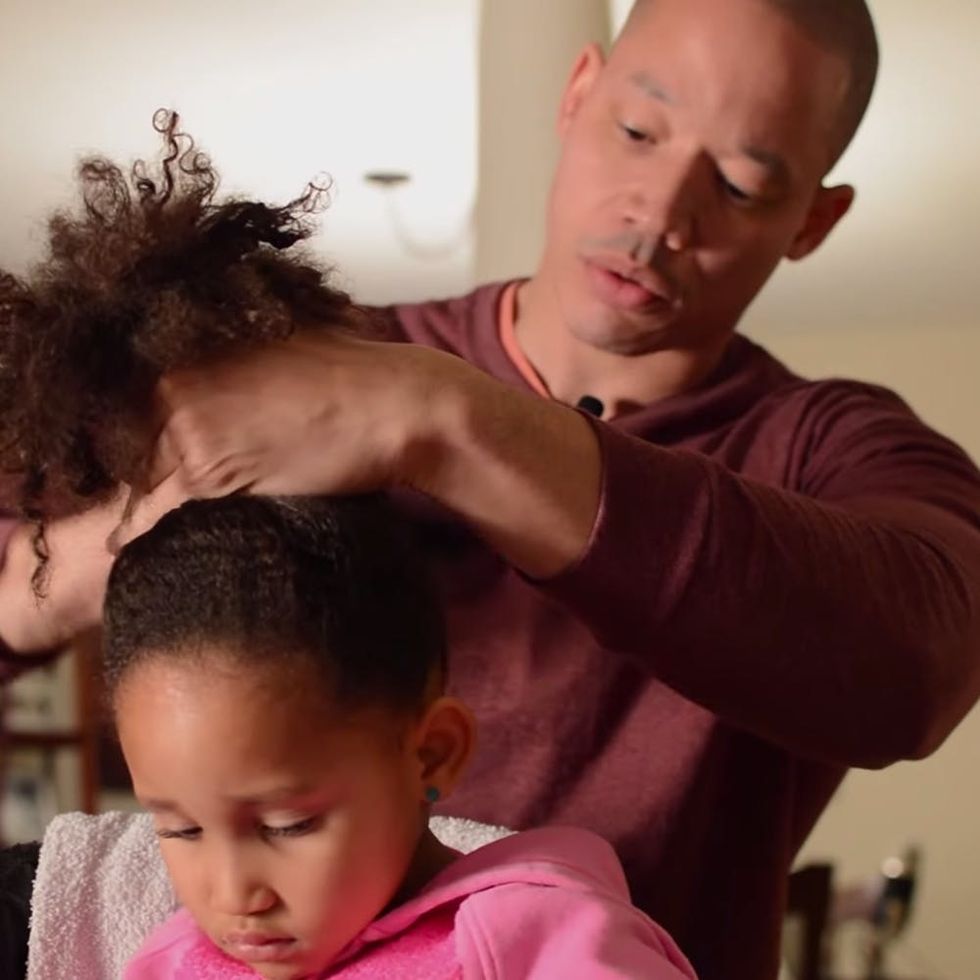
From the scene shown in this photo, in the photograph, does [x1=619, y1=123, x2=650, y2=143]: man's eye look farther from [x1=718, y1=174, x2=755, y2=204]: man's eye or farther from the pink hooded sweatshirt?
the pink hooded sweatshirt

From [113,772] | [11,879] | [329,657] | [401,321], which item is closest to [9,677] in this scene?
[11,879]

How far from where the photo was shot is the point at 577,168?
0.98 meters

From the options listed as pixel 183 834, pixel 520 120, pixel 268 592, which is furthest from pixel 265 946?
pixel 520 120

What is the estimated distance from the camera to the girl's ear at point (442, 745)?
722 mm

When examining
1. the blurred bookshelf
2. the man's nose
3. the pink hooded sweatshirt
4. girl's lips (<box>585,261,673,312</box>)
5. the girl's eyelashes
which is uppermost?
the man's nose

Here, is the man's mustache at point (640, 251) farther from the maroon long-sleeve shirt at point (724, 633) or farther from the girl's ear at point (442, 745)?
the girl's ear at point (442, 745)

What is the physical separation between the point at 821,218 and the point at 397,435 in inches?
21.2

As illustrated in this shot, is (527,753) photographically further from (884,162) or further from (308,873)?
(884,162)

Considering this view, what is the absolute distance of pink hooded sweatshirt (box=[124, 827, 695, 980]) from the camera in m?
0.66

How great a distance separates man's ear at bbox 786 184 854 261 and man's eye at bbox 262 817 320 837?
0.56 meters

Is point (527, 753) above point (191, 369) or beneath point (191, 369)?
beneath

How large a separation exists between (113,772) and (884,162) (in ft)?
8.20

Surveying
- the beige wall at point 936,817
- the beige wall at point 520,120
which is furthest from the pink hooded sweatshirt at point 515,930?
the beige wall at point 936,817

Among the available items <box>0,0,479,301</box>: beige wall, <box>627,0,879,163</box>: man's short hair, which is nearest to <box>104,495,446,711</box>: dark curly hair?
<box>627,0,879,163</box>: man's short hair
